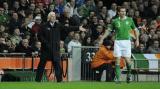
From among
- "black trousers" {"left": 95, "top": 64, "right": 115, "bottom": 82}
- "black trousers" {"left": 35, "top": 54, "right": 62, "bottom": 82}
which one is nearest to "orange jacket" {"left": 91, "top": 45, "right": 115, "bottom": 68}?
"black trousers" {"left": 95, "top": 64, "right": 115, "bottom": 82}

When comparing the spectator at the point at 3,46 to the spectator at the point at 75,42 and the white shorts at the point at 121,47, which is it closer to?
the spectator at the point at 75,42

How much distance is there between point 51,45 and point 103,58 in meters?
2.92

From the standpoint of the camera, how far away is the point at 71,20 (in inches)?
943

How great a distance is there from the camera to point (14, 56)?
20.9 m

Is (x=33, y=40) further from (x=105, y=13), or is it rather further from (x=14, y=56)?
(x=105, y=13)

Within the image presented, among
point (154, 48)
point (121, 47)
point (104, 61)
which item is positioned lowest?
point (104, 61)

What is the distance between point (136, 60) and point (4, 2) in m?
5.89

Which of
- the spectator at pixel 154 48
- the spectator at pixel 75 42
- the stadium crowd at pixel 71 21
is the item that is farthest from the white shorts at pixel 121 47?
the spectator at pixel 154 48

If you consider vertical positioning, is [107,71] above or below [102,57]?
below

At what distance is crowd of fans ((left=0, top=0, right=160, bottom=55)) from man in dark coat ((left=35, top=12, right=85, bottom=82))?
1559 millimetres

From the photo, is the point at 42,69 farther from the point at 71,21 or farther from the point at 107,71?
the point at 71,21

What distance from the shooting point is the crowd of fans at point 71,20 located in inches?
853

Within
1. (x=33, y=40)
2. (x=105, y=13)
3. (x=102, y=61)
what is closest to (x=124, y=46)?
(x=102, y=61)

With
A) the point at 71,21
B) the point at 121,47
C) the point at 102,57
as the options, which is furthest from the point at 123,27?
the point at 71,21
